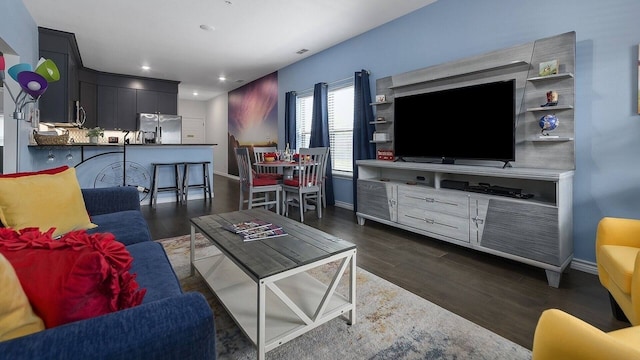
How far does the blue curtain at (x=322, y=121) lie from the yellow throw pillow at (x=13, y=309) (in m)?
4.52

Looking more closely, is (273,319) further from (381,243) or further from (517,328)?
(381,243)

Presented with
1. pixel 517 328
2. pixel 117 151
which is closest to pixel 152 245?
pixel 517 328

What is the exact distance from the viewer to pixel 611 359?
69 centimetres

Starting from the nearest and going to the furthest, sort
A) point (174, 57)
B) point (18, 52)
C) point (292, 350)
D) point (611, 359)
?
point (611, 359) < point (292, 350) < point (18, 52) < point (174, 57)

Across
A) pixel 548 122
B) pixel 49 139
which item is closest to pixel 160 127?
pixel 49 139

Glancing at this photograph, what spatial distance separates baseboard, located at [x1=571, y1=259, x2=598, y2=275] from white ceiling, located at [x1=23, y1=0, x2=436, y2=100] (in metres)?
3.05

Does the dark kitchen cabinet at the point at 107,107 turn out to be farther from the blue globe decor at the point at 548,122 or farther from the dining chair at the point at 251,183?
the blue globe decor at the point at 548,122

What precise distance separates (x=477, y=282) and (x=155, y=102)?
8.06 m

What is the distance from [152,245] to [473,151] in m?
2.87

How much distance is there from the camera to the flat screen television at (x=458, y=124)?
9.21ft

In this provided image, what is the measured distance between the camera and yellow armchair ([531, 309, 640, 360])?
27.6 inches

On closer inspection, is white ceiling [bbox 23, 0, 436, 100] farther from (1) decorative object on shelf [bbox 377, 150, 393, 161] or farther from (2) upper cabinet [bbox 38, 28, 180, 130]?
(1) decorative object on shelf [bbox 377, 150, 393, 161]

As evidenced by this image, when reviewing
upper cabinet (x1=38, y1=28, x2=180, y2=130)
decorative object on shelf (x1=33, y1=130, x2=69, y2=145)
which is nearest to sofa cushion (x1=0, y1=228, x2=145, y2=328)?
decorative object on shelf (x1=33, y1=130, x2=69, y2=145)

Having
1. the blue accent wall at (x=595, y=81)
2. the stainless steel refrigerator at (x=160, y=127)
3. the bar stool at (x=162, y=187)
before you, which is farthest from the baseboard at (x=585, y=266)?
the stainless steel refrigerator at (x=160, y=127)
